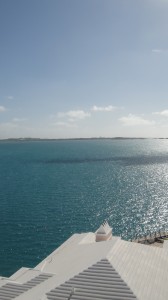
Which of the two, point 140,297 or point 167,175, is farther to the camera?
point 167,175

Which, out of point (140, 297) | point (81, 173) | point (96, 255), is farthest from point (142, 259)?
point (81, 173)

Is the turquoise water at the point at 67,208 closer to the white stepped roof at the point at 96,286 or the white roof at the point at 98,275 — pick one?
the white roof at the point at 98,275

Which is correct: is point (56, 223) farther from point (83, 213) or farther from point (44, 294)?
point (44, 294)

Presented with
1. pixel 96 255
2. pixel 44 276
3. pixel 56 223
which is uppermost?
pixel 96 255

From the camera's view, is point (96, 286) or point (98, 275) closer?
point (96, 286)

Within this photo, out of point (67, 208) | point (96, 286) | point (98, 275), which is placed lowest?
point (67, 208)

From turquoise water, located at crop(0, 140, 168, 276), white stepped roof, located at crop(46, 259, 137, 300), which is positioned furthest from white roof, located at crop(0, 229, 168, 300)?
turquoise water, located at crop(0, 140, 168, 276)

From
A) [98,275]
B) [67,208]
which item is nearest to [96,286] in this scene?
[98,275]

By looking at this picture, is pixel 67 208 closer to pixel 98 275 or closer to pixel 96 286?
pixel 98 275
